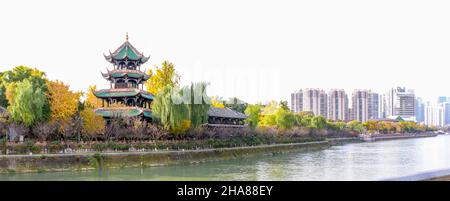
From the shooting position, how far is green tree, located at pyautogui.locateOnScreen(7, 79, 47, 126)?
87.2ft

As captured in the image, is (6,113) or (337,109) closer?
(6,113)

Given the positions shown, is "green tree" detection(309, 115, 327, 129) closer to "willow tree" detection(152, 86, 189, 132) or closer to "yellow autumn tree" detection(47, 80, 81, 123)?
"willow tree" detection(152, 86, 189, 132)

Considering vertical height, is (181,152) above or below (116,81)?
below

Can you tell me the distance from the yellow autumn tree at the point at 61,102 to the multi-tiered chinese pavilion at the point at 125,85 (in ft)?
14.0

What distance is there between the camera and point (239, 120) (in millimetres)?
46188

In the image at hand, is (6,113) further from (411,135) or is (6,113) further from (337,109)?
(337,109)

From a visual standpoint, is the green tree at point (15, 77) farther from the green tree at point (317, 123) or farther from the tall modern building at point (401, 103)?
the tall modern building at point (401, 103)

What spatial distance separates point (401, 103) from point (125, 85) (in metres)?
119

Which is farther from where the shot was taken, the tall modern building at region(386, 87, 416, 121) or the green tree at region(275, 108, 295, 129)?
the tall modern building at region(386, 87, 416, 121)

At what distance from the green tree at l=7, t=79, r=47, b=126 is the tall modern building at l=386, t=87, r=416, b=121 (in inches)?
5005

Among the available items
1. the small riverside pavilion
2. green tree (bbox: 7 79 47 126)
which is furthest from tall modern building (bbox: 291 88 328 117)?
green tree (bbox: 7 79 47 126)

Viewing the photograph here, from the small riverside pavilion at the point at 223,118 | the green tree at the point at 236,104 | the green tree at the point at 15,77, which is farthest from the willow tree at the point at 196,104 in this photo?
the green tree at the point at 236,104
